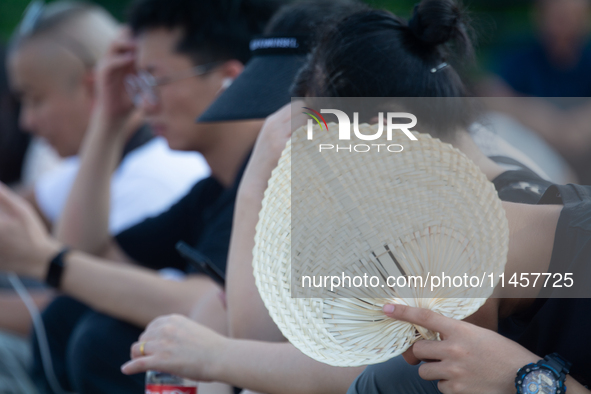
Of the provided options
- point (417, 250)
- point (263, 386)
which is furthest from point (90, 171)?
point (417, 250)

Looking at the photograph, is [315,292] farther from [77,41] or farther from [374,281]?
[77,41]

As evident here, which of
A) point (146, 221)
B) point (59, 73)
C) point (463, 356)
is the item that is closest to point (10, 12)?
point (59, 73)

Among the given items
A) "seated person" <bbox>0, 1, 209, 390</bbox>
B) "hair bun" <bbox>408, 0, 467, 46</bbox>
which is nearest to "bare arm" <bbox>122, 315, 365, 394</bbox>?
"hair bun" <bbox>408, 0, 467, 46</bbox>

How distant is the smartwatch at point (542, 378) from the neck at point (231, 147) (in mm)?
1222

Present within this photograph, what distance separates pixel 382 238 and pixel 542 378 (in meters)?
0.30

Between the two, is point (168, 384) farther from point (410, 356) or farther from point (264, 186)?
point (410, 356)

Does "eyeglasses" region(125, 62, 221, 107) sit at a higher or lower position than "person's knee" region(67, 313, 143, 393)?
higher

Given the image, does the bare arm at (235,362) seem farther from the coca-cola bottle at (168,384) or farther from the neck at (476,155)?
the neck at (476,155)

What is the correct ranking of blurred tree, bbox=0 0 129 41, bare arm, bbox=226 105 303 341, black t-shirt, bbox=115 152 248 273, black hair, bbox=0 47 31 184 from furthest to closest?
blurred tree, bbox=0 0 129 41 < black hair, bbox=0 47 31 184 < black t-shirt, bbox=115 152 248 273 < bare arm, bbox=226 105 303 341

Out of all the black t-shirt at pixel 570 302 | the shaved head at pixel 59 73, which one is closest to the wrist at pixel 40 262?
the shaved head at pixel 59 73

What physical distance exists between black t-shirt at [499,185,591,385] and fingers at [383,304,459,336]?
21cm

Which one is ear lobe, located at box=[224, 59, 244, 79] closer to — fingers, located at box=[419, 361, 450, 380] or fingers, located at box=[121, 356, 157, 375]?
fingers, located at box=[121, 356, 157, 375]

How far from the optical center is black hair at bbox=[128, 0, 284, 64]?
87.2 inches

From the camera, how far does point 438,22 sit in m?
1.20
